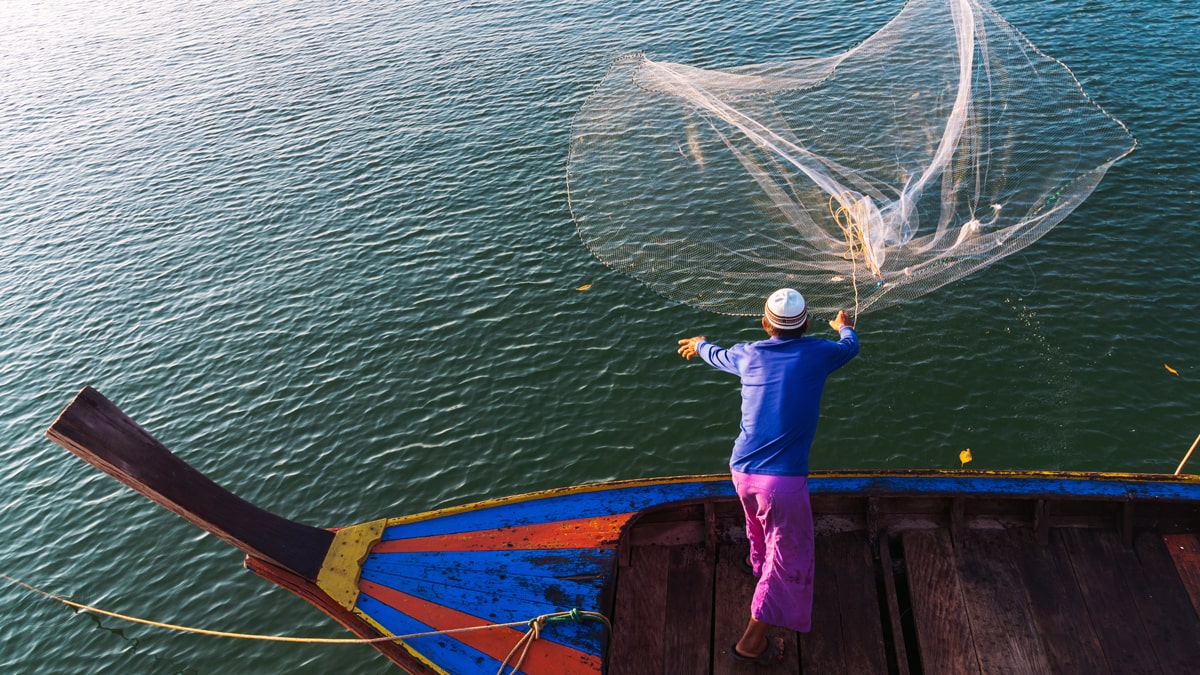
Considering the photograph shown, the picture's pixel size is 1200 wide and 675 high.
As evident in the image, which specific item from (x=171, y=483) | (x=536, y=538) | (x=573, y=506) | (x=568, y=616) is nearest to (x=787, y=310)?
(x=573, y=506)

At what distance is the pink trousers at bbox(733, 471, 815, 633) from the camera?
6.33 m

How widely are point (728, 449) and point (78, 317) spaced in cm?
1524

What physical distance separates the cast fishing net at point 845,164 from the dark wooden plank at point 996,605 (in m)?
4.30

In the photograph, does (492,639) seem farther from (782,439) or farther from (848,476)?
(848,476)

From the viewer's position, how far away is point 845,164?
1423 centimetres

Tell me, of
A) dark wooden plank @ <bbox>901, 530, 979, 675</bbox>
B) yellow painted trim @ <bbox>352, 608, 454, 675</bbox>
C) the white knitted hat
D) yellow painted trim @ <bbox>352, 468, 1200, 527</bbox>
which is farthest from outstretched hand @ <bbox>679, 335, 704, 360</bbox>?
yellow painted trim @ <bbox>352, 608, 454, 675</bbox>

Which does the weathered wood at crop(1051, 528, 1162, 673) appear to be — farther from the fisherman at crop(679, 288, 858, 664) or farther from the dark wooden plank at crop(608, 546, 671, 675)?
the dark wooden plank at crop(608, 546, 671, 675)

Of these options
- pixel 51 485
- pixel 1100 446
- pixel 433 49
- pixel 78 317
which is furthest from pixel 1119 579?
pixel 433 49

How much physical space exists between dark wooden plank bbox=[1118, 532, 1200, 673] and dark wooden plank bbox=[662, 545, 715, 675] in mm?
3963

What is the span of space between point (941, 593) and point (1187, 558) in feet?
8.04

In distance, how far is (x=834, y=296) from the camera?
11883 millimetres

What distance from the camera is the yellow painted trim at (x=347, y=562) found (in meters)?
7.39

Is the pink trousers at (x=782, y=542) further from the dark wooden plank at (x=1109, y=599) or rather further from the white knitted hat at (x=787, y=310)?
the dark wooden plank at (x=1109, y=599)

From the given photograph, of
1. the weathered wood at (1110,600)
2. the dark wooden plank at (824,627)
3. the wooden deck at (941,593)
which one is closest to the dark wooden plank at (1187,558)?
the wooden deck at (941,593)
